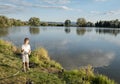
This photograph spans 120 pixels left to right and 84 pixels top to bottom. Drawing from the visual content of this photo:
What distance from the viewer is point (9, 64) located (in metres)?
13.2

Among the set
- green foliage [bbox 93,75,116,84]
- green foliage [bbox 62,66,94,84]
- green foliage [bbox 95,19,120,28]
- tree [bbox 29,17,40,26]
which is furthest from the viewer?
tree [bbox 29,17,40,26]

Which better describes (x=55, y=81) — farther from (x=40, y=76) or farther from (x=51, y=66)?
(x=51, y=66)

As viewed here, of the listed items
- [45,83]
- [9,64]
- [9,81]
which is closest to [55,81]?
[45,83]

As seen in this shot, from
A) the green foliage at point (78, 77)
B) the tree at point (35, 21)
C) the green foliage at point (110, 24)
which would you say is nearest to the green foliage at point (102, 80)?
the green foliage at point (78, 77)

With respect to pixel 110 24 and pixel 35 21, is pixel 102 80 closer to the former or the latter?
pixel 110 24

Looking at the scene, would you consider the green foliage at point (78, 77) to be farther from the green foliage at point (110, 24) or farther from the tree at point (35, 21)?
the tree at point (35, 21)

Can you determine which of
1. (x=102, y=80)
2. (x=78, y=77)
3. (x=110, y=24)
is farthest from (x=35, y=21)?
(x=102, y=80)

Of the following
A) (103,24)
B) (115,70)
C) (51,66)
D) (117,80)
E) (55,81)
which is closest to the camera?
(55,81)

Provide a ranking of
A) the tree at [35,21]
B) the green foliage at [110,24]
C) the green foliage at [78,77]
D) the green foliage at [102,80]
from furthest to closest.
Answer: the tree at [35,21]
the green foliage at [110,24]
the green foliage at [102,80]
the green foliage at [78,77]

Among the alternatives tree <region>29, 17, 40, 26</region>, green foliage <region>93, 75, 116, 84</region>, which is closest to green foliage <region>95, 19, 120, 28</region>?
tree <region>29, 17, 40, 26</region>

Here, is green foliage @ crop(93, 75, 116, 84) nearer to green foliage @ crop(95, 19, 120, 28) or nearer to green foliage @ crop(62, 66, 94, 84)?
green foliage @ crop(62, 66, 94, 84)

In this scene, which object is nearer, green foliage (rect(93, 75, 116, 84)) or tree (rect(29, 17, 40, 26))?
A: green foliage (rect(93, 75, 116, 84))

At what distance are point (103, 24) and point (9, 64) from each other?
133152mm

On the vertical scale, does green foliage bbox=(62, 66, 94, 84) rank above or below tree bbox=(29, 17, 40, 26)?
below
